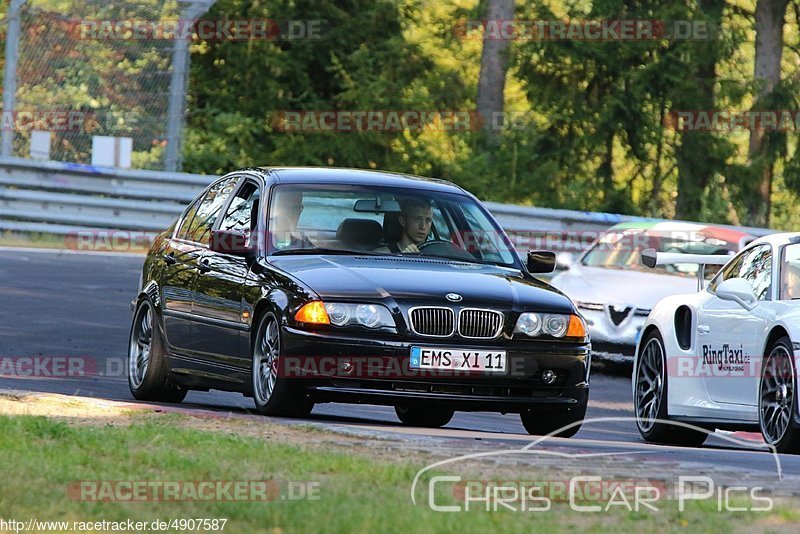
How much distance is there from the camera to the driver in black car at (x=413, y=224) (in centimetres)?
1114

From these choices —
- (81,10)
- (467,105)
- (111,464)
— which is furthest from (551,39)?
(111,464)

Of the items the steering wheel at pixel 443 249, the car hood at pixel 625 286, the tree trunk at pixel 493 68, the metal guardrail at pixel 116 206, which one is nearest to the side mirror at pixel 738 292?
the steering wheel at pixel 443 249

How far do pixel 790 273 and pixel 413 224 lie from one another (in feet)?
7.46

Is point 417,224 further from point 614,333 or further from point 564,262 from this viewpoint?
point 564,262

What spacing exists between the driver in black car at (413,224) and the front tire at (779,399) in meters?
2.19

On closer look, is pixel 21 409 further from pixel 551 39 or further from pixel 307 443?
pixel 551 39

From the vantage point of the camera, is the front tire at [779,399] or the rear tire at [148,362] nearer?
the front tire at [779,399]

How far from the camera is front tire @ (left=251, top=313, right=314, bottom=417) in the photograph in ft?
33.4

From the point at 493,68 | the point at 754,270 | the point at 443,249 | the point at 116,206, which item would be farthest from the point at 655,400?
the point at 493,68

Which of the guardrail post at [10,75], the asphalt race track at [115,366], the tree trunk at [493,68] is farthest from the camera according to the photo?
the tree trunk at [493,68]

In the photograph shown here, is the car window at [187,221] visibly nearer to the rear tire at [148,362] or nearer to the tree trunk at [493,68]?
the rear tire at [148,362]

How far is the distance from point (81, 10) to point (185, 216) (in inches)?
510

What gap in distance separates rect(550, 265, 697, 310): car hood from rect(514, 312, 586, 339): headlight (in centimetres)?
679

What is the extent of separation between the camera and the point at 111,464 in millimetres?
7539
